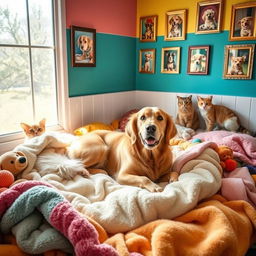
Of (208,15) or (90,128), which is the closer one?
(90,128)

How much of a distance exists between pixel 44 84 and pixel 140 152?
1257mm

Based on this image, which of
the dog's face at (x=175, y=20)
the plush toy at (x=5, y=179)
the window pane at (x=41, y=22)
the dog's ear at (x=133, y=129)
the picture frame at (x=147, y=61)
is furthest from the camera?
the picture frame at (x=147, y=61)

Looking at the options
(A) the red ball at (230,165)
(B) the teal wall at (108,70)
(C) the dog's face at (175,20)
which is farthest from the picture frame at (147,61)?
(A) the red ball at (230,165)

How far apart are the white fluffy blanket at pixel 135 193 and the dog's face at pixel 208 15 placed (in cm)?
165

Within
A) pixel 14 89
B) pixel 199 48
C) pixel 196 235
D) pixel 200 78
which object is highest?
pixel 199 48

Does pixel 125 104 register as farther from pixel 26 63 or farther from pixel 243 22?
pixel 243 22

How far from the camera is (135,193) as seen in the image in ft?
4.29

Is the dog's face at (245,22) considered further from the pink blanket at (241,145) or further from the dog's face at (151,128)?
the dog's face at (151,128)

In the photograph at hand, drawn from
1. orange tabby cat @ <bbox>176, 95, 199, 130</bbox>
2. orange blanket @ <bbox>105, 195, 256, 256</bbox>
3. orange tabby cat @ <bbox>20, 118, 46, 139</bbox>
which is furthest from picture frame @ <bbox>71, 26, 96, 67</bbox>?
orange blanket @ <bbox>105, 195, 256, 256</bbox>

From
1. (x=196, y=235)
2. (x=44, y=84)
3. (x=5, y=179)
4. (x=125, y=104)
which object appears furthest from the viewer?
(x=125, y=104)

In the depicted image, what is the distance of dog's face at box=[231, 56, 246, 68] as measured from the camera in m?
2.74

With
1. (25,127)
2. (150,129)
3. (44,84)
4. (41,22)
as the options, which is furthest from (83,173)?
(41,22)

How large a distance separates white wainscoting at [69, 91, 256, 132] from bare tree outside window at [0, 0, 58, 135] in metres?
0.29

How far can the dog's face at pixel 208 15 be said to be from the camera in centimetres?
283
